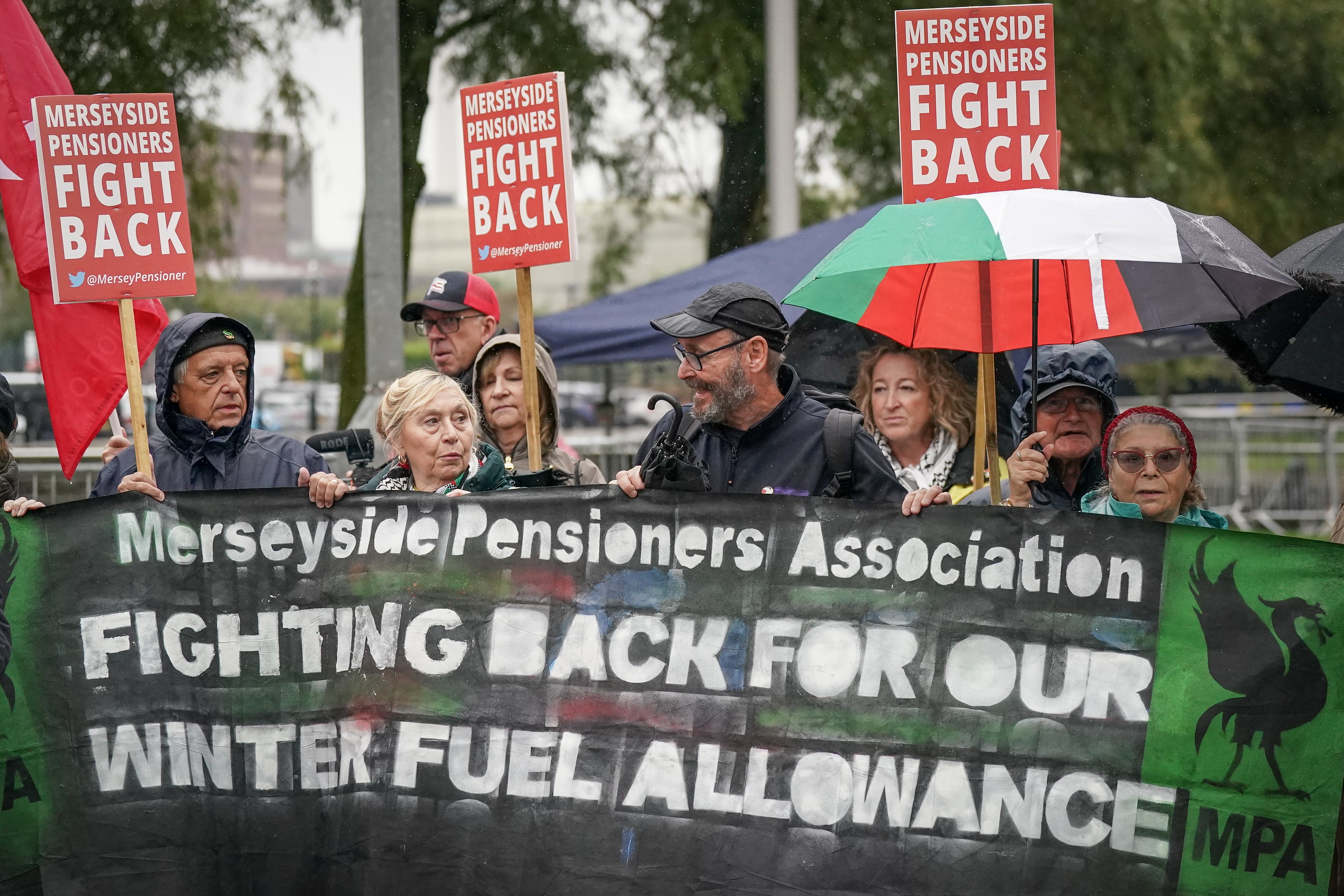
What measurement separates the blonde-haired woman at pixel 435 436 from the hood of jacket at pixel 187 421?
463mm

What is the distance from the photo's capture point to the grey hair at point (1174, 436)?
402 centimetres

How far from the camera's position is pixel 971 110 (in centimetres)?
436

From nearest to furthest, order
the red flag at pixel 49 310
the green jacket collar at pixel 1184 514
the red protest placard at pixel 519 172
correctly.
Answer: the green jacket collar at pixel 1184 514 < the red protest placard at pixel 519 172 < the red flag at pixel 49 310

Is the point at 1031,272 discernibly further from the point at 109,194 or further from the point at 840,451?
the point at 109,194

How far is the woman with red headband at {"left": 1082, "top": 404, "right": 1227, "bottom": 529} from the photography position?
3975 mm

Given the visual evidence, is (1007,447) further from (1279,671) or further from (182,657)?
(182,657)

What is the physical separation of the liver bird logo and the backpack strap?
1.01 meters

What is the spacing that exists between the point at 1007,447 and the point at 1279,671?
2125 mm

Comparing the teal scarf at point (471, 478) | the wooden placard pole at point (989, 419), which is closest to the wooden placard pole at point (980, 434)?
the wooden placard pole at point (989, 419)

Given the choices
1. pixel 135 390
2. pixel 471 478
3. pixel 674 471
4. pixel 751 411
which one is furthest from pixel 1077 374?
pixel 135 390

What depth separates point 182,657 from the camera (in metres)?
4.11

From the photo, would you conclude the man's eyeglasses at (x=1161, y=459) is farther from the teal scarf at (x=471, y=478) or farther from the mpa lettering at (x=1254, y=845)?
the teal scarf at (x=471, y=478)

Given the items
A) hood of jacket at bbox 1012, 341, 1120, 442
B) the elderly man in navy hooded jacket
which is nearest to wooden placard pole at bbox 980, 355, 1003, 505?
hood of jacket at bbox 1012, 341, 1120, 442

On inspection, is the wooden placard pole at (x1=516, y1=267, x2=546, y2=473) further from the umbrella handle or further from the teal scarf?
the umbrella handle
